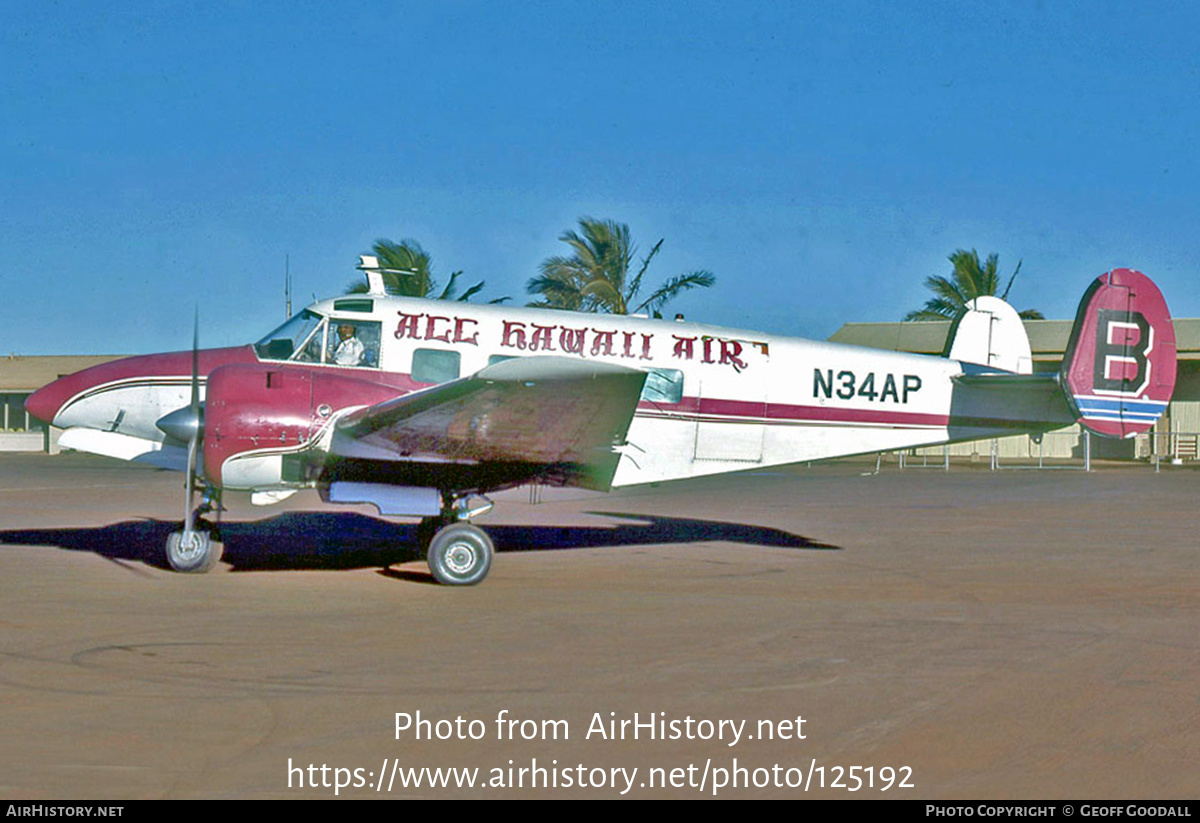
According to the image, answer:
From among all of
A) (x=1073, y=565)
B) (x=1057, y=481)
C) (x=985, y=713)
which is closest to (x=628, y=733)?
(x=985, y=713)

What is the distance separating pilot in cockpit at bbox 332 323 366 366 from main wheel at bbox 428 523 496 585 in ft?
7.57

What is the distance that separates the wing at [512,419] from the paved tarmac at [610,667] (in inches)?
52.1

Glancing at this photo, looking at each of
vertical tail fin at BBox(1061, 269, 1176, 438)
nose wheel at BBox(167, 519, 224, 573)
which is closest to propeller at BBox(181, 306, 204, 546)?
nose wheel at BBox(167, 519, 224, 573)

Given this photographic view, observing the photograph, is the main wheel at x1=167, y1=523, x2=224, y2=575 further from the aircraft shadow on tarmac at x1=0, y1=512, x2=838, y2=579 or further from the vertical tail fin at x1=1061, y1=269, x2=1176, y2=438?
the vertical tail fin at x1=1061, y1=269, x2=1176, y2=438

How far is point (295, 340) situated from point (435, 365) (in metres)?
1.50

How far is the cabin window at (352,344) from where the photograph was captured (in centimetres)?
1256

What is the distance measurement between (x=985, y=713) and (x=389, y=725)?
3.31 m

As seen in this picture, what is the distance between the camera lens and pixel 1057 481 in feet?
107

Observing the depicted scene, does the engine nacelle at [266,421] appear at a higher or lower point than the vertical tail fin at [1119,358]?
lower

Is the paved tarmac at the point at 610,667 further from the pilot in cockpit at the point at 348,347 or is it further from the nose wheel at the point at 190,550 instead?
the pilot in cockpit at the point at 348,347

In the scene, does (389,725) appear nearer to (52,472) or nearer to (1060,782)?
(1060,782)

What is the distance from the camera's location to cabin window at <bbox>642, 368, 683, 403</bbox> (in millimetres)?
13094

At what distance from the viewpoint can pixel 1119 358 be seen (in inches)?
539

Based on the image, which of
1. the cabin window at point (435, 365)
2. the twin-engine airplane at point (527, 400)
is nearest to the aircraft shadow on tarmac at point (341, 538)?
the twin-engine airplane at point (527, 400)
